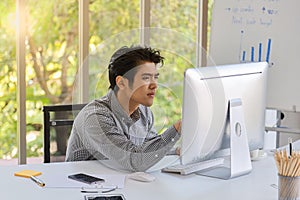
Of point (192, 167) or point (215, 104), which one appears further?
point (192, 167)

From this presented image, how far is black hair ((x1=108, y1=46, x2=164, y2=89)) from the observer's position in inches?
92.3

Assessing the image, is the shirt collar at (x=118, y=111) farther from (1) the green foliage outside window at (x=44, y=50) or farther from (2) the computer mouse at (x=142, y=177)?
(1) the green foliage outside window at (x=44, y=50)

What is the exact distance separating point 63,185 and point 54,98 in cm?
170

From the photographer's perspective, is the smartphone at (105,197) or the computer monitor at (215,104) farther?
the computer monitor at (215,104)

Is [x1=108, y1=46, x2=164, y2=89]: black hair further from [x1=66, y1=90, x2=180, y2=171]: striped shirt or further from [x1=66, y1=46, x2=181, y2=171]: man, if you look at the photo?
[x1=66, y1=90, x2=180, y2=171]: striped shirt

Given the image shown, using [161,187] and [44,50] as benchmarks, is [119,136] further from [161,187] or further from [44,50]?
[44,50]

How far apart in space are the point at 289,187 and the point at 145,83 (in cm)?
68

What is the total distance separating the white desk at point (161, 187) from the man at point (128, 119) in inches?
3.0

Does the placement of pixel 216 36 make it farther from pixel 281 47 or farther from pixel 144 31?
pixel 144 31

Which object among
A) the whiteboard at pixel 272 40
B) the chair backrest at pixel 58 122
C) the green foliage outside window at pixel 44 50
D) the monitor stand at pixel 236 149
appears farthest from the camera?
the green foliage outside window at pixel 44 50

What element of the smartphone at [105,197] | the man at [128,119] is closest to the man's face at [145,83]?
the man at [128,119]

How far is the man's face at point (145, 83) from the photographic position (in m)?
2.33

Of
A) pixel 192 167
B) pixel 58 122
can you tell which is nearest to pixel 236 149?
pixel 192 167

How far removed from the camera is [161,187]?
216 cm
